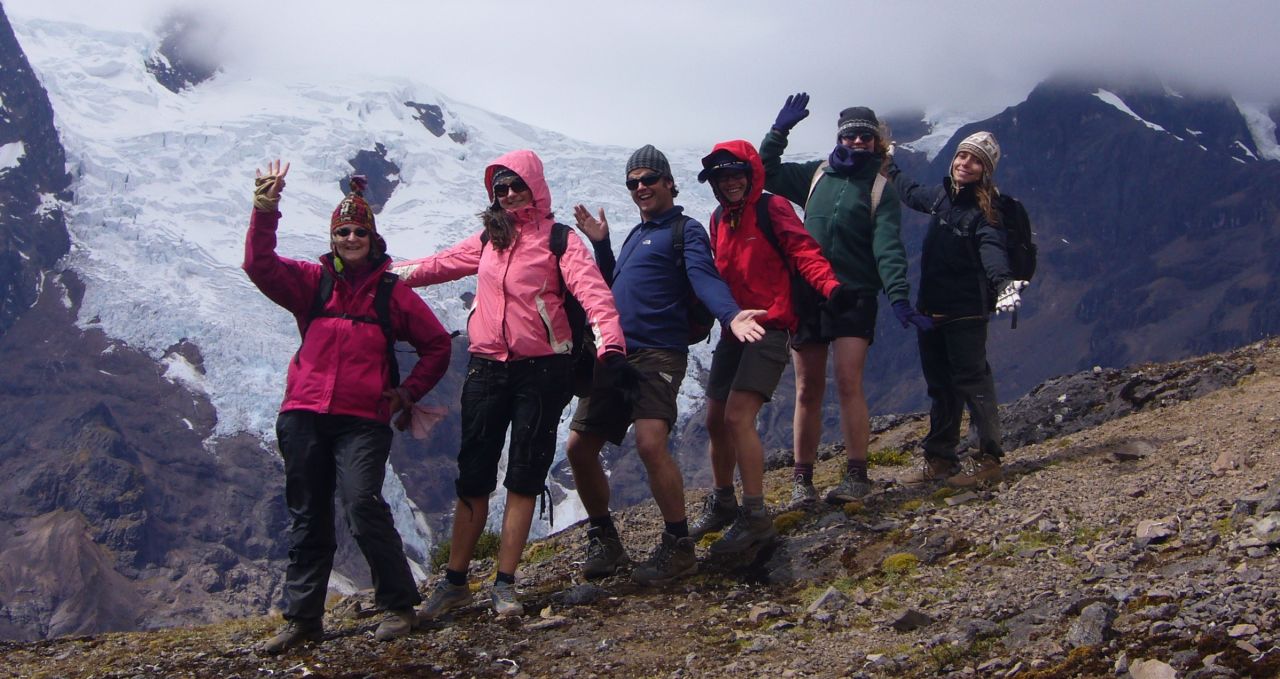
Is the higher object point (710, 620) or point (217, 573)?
point (710, 620)

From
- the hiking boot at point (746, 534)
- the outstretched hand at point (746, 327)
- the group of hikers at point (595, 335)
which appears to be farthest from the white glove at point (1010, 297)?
the hiking boot at point (746, 534)

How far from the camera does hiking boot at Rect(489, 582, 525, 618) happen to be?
7.56 metres

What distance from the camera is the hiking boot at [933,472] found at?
9.82 meters

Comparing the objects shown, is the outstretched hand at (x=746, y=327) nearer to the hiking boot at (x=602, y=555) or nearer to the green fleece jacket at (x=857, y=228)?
the green fleece jacket at (x=857, y=228)

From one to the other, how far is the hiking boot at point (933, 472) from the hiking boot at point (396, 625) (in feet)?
13.9

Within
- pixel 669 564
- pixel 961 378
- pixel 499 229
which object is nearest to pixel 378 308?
pixel 499 229

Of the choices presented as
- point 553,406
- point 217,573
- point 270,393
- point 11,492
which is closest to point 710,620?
point 553,406

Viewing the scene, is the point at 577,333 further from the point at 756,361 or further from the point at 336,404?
the point at 336,404

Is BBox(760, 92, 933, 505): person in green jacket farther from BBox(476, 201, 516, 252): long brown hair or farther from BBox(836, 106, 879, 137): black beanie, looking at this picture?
BBox(476, 201, 516, 252): long brown hair

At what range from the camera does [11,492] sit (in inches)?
7549

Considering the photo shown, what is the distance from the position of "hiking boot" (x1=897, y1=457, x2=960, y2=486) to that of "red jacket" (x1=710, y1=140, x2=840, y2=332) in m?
2.14

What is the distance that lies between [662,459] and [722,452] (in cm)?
88

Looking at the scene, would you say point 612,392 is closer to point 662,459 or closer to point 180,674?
point 662,459

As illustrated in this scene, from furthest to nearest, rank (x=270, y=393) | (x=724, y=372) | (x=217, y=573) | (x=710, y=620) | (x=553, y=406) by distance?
1. (x=217, y=573)
2. (x=270, y=393)
3. (x=724, y=372)
4. (x=553, y=406)
5. (x=710, y=620)
